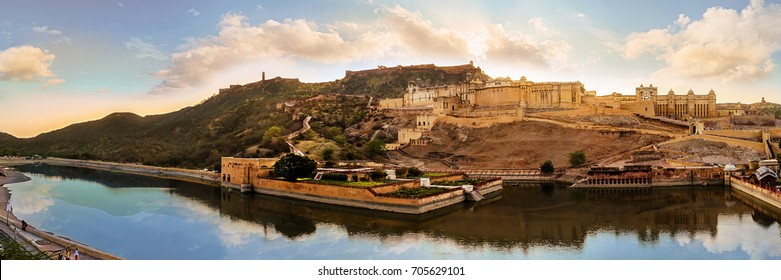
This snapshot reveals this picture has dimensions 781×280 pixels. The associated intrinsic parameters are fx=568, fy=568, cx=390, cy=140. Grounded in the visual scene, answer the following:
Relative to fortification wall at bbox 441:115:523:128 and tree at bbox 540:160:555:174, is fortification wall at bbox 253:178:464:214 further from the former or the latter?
fortification wall at bbox 441:115:523:128

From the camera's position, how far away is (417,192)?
54.9ft

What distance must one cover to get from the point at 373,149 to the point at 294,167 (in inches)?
382

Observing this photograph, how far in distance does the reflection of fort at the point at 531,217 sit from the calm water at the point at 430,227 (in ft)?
0.09

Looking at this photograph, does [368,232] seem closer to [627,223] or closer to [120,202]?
[627,223]

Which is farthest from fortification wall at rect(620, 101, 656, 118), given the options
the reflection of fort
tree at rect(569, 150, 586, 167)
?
the reflection of fort

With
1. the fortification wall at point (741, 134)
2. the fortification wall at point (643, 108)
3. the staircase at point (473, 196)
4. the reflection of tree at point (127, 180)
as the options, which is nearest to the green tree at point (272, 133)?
the reflection of tree at point (127, 180)

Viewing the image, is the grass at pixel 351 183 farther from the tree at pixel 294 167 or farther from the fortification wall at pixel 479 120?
the fortification wall at pixel 479 120

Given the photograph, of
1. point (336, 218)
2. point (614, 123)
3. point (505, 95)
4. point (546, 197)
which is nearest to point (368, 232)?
point (336, 218)

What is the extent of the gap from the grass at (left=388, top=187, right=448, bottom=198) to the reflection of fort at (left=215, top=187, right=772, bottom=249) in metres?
0.77

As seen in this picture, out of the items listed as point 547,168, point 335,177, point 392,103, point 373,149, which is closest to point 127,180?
point 373,149

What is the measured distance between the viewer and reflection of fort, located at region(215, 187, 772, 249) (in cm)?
1260

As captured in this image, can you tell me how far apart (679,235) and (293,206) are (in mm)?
11009

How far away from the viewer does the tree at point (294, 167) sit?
65.5 feet

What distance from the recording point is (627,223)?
13.8m
